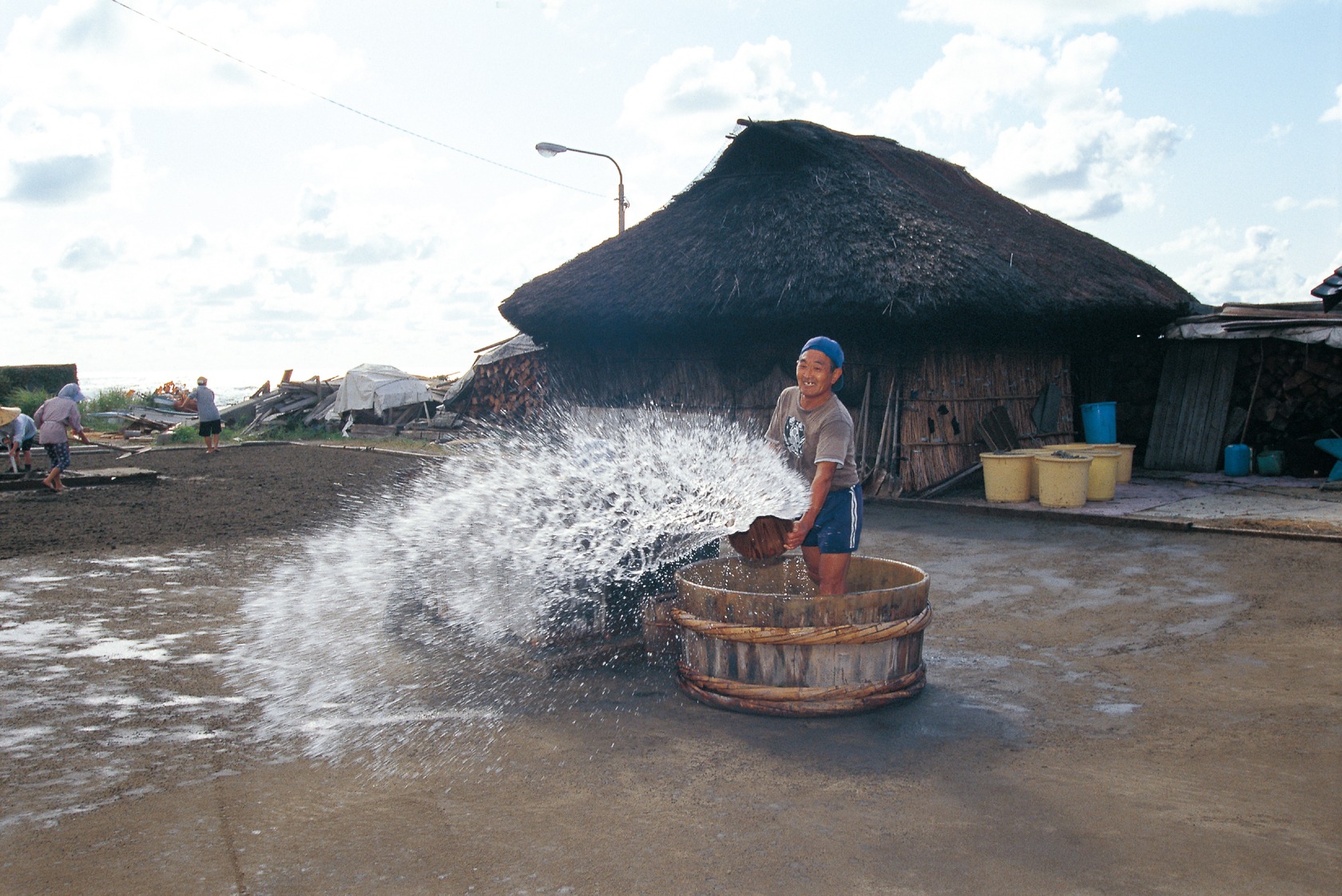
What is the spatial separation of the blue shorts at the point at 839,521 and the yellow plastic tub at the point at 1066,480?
6724mm

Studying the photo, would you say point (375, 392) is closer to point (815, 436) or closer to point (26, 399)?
point (26, 399)

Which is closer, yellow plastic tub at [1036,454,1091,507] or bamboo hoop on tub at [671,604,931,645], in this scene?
bamboo hoop on tub at [671,604,931,645]

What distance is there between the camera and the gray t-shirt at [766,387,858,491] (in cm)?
473

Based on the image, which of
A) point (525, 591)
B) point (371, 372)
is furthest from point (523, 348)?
point (525, 591)

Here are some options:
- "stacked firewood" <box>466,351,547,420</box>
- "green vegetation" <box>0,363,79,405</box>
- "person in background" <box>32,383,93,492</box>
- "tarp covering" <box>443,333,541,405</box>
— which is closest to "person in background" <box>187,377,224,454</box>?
"tarp covering" <box>443,333,541,405</box>

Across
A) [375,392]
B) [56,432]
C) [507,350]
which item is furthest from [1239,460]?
[375,392]

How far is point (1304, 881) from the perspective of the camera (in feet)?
9.37

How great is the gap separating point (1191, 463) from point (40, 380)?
3116 centimetres

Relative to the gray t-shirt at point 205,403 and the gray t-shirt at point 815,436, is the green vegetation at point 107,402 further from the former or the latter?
the gray t-shirt at point 815,436

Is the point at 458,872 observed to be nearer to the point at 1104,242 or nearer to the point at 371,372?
the point at 1104,242

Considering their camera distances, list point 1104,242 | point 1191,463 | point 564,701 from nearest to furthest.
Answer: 1. point 564,701
2. point 1191,463
3. point 1104,242

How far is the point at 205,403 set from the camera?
2208cm

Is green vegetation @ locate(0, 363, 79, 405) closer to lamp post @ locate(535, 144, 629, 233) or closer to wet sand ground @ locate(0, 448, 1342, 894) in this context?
lamp post @ locate(535, 144, 629, 233)

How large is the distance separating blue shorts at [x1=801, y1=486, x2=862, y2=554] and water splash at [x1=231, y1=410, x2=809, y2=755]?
0.68ft
